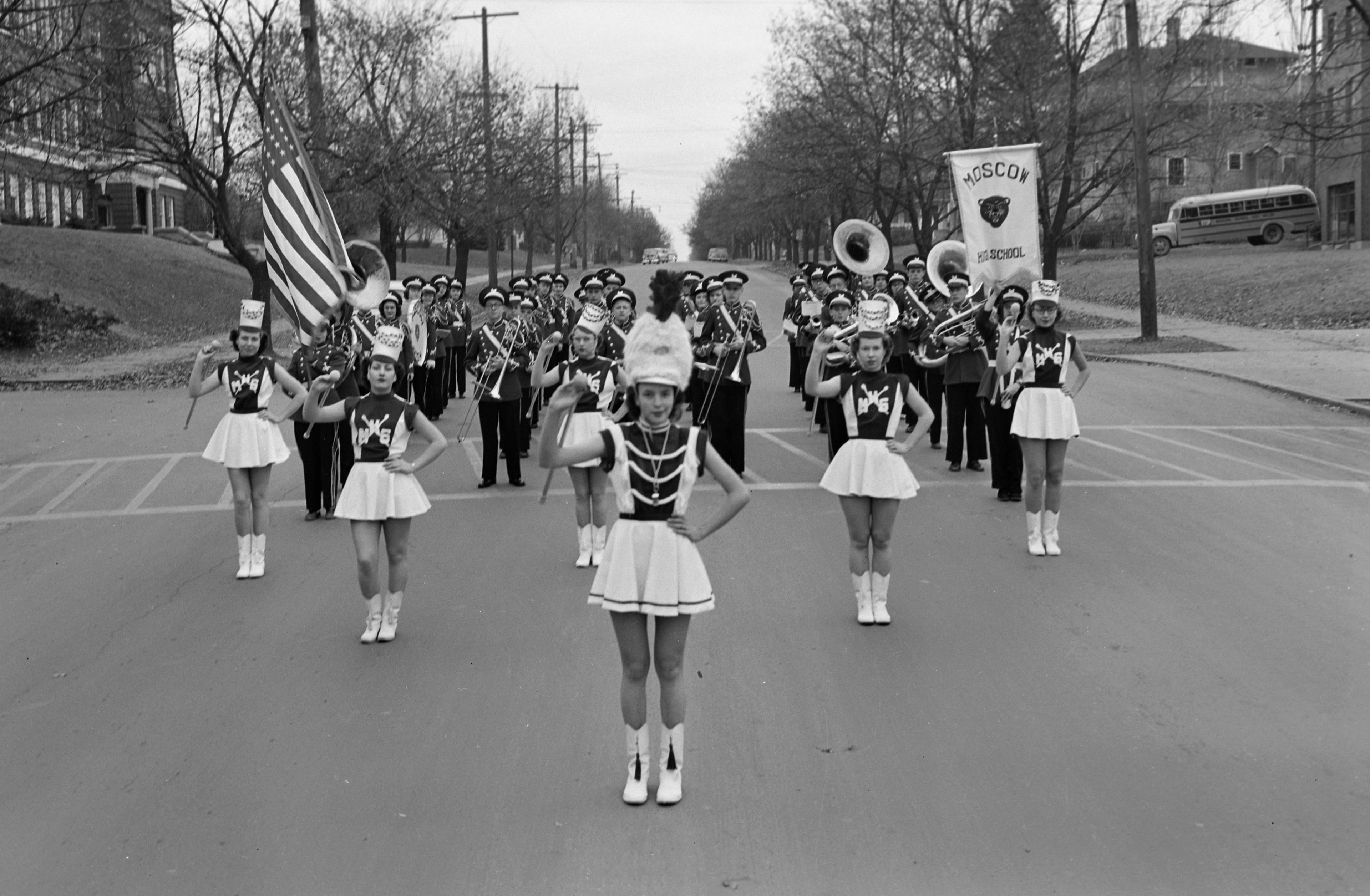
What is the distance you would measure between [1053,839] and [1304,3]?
15717 mm

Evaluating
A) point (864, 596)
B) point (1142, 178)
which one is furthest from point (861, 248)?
point (1142, 178)

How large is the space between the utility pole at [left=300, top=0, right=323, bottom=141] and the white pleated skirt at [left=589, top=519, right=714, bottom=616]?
2203 centimetres

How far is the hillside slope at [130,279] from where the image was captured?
36.4 metres

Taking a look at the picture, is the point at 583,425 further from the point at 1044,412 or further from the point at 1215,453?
the point at 1215,453

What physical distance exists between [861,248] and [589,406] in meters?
6.64

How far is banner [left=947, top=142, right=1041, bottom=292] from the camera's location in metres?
14.4

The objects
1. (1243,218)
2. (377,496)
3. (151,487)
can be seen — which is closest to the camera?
(377,496)

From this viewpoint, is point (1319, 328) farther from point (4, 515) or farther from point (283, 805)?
point (283, 805)

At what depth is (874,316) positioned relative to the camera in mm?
8305

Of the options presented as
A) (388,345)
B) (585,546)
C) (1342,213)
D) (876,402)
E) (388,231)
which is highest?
(1342,213)

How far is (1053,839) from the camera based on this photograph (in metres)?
5.28

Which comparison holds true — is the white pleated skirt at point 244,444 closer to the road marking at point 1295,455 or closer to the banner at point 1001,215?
the banner at point 1001,215

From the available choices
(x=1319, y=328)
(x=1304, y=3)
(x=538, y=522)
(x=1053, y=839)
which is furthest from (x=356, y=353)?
(x=1319, y=328)

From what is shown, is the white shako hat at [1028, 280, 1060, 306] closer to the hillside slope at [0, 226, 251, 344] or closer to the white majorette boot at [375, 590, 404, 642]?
the white majorette boot at [375, 590, 404, 642]
